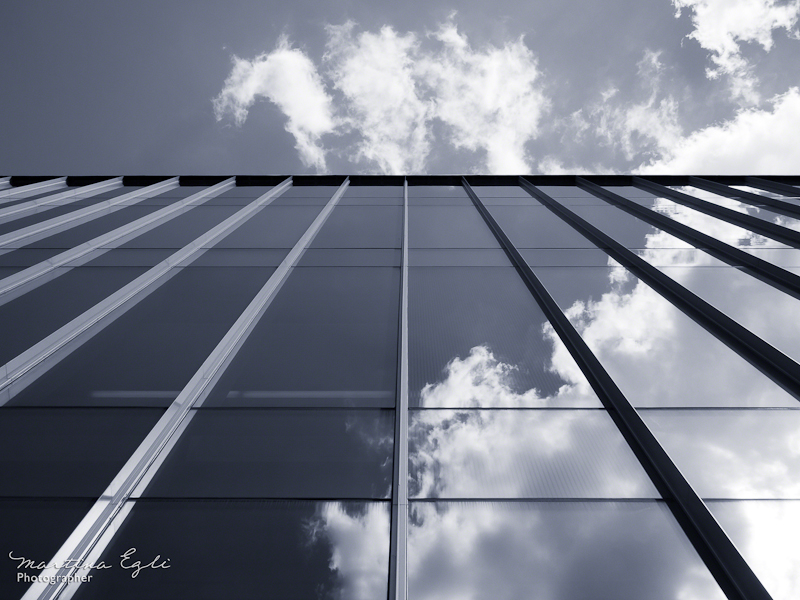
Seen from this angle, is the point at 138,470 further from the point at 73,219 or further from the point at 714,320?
the point at 73,219

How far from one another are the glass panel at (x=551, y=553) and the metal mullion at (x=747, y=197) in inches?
326

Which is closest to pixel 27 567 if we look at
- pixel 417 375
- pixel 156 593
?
pixel 156 593

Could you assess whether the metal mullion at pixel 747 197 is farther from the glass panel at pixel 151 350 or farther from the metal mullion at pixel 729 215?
the glass panel at pixel 151 350

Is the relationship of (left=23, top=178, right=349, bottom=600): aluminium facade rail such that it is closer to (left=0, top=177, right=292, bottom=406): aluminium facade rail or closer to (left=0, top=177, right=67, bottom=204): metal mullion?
(left=0, top=177, right=292, bottom=406): aluminium facade rail

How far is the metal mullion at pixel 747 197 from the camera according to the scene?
28.4ft

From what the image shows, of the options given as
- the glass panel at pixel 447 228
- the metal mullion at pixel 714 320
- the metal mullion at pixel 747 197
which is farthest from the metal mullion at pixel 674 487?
the metal mullion at pixel 747 197

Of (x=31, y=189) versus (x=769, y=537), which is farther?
(x=31, y=189)

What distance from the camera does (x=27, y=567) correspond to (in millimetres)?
2635

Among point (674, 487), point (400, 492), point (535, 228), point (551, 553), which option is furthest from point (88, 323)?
point (535, 228)

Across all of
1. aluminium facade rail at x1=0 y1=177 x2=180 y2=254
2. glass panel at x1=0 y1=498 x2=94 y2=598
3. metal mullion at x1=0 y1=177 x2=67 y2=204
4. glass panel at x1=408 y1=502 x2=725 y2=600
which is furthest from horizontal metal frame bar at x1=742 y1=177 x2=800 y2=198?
metal mullion at x1=0 y1=177 x2=67 y2=204

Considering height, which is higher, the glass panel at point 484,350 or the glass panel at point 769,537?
the glass panel at point 484,350

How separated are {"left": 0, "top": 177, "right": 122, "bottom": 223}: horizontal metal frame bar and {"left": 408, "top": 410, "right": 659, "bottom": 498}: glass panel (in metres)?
8.62

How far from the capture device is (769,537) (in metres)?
2.86

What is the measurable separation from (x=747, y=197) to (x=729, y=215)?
1571 mm
